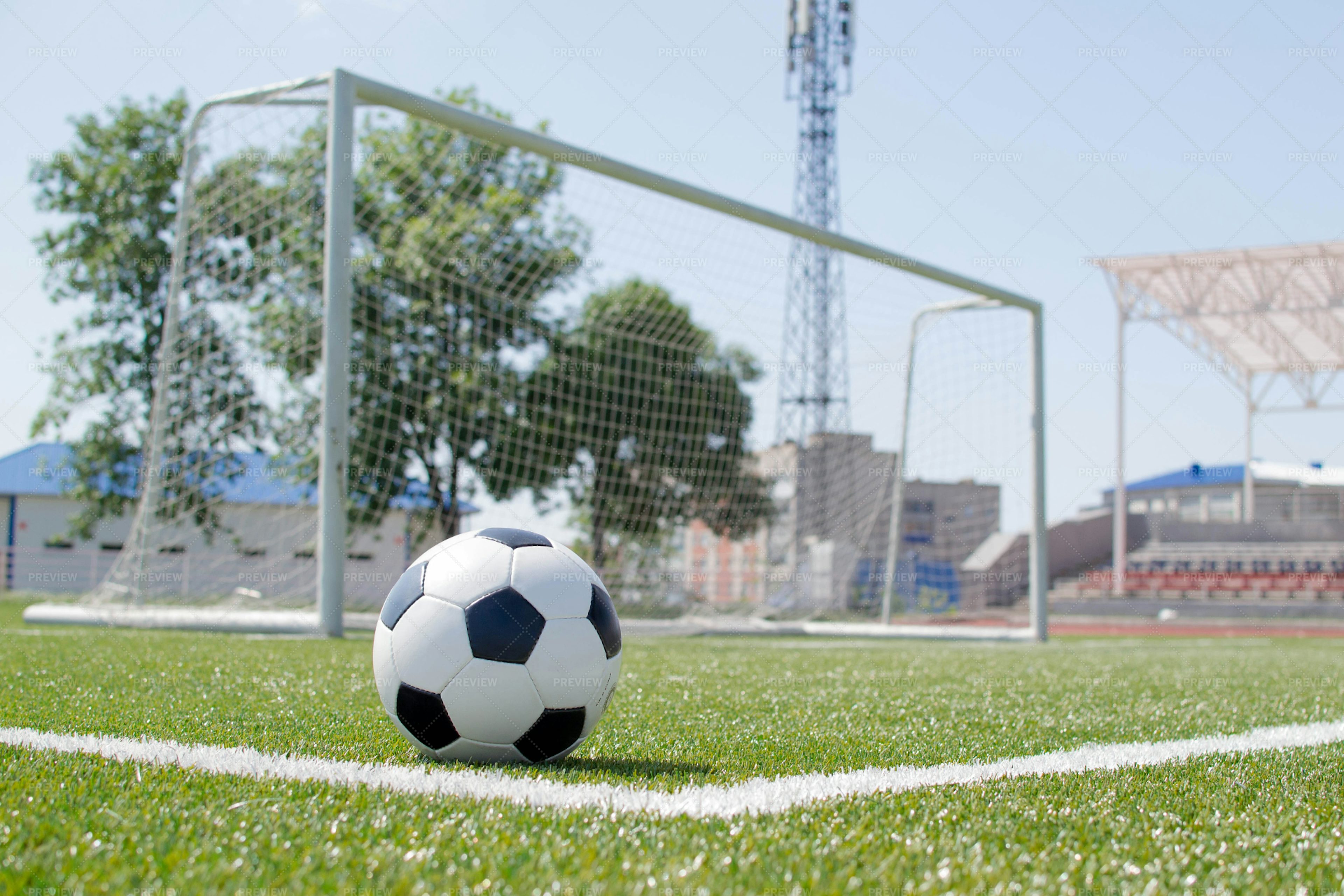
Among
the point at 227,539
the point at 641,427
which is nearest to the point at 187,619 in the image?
the point at 641,427

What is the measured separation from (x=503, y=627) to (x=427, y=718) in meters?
0.32

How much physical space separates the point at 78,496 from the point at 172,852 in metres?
20.4

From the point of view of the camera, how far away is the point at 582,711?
9.13ft

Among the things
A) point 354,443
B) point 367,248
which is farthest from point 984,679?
point 367,248

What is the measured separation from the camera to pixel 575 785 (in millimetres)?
2459

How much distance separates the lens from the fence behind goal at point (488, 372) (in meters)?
9.74

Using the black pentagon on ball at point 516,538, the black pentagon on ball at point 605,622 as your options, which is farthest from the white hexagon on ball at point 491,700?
the black pentagon on ball at point 516,538

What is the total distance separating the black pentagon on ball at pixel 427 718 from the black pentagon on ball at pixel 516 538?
1.61 feet

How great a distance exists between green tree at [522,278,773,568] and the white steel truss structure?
37.8 ft

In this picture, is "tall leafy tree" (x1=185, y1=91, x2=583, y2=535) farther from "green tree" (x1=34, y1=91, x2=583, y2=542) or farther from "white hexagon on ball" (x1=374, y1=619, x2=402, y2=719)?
"white hexagon on ball" (x1=374, y1=619, x2=402, y2=719)

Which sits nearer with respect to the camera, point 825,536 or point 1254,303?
point 825,536

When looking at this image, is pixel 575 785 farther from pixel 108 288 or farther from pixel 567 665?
pixel 108 288

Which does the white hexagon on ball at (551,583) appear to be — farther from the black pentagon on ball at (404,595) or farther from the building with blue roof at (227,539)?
the building with blue roof at (227,539)

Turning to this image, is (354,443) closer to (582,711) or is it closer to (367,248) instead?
(367,248)
